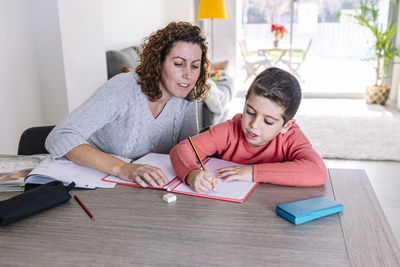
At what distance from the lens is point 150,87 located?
1429 mm

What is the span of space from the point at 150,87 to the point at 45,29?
159 centimetres

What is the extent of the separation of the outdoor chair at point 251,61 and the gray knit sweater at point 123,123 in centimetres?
459

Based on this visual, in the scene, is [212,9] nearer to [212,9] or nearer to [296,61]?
[212,9]

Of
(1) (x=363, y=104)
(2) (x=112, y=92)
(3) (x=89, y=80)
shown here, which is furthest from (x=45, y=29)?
(1) (x=363, y=104)

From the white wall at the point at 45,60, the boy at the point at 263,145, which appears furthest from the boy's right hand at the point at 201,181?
the white wall at the point at 45,60

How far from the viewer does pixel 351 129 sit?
4.07 metres

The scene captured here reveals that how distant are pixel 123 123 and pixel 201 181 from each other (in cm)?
53

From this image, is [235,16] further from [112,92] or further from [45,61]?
[112,92]

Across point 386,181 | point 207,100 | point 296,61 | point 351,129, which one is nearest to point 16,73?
point 207,100

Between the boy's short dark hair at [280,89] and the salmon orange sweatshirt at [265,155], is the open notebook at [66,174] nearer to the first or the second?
the salmon orange sweatshirt at [265,155]

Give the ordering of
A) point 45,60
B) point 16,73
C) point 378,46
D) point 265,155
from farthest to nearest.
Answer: point 378,46, point 45,60, point 16,73, point 265,155

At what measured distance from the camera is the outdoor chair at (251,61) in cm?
599

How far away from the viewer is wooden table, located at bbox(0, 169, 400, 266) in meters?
0.72

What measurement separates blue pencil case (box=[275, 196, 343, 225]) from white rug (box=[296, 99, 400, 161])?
8.27 ft
